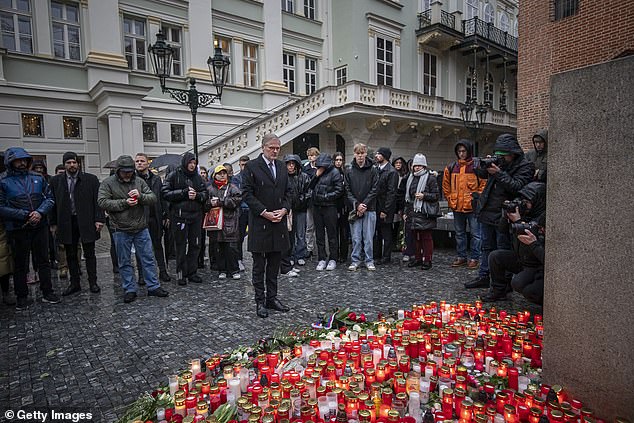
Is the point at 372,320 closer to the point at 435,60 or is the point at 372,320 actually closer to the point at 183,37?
the point at 183,37

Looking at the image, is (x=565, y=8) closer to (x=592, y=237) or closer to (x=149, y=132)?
(x=592, y=237)

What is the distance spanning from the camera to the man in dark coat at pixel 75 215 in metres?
5.95

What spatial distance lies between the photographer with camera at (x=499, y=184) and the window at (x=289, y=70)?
16009 mm

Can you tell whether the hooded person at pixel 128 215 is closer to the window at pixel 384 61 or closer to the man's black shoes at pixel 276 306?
the man's black shoes at pixel 276 306

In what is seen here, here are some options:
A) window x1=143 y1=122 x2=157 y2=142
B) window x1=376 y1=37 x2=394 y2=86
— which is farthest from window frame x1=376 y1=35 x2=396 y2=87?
window x1=143 y1=122 x2=157 y2=142

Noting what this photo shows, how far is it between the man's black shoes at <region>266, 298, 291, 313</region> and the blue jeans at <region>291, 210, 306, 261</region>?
2724 millimetres

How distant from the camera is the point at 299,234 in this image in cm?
779

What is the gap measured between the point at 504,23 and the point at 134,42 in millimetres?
27054

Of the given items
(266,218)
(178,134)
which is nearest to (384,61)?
(178,134)

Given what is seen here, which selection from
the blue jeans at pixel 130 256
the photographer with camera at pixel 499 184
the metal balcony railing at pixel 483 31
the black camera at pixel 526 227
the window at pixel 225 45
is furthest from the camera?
the metal balcony railing at pixel 483 31

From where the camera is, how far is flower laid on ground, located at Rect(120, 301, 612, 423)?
237 centimetres

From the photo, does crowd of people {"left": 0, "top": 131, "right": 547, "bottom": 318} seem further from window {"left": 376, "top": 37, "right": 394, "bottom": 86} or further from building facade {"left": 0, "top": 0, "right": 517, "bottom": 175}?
window {"left": 376, "top": 37, "right": 394, "bottom": 86}

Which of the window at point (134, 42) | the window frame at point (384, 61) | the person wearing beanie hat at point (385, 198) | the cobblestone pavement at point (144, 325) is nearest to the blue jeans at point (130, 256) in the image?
the cobblestone pavement at point (144, 325)
